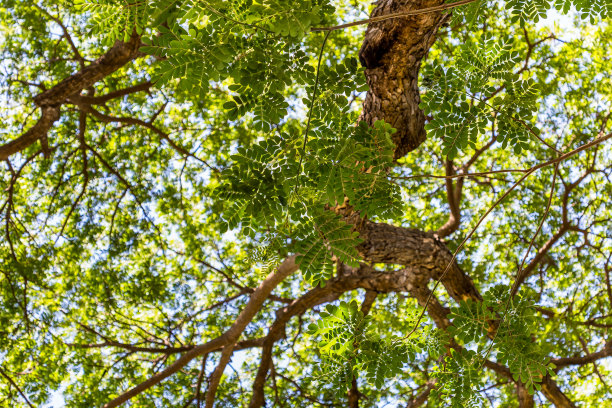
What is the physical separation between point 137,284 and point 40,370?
4.69 ft

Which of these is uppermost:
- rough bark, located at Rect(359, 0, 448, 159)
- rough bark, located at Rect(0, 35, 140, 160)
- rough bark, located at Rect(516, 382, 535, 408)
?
rough bark, located at Rect(0, 35, 140, 160)

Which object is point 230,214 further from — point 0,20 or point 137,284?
point 0,20

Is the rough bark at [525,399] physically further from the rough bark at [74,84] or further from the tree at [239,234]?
the rough bark at [74,84]

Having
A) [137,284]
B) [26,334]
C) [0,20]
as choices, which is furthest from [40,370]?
[0,20]

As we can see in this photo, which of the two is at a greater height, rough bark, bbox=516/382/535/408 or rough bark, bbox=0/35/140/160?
rough bark, bbox=0/35/140/160

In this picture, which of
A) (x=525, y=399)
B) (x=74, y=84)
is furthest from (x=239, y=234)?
(x=525, y=399)

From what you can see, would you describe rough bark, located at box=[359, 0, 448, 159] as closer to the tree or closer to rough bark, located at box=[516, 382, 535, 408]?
the tree

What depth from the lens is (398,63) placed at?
11.9 ft

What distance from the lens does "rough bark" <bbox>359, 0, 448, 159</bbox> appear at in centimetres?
340

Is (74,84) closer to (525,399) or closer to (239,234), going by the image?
(239,234)

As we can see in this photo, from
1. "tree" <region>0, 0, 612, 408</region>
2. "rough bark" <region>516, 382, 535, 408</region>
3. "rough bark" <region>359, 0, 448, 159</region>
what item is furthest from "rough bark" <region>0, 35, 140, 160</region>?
"rough bark" <region>516, 382, 535, 408</region>

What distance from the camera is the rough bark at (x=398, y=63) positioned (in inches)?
134

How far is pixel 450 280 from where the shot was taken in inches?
206

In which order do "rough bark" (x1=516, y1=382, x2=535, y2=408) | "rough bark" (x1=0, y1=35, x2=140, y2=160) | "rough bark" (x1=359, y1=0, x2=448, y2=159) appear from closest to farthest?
"rough bark" (x1=359, y1=0, x2=448, y2=159)
"rough bark" (x1=0, y1=35, x2=140, y2=160)
"rough bark" (x1=516, y1=382, x2=535, y2=408)
